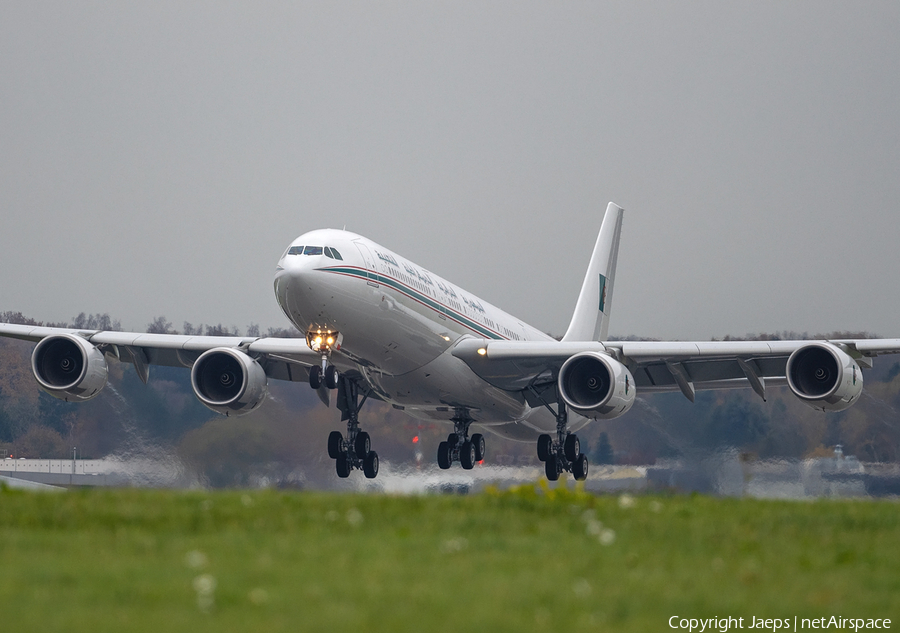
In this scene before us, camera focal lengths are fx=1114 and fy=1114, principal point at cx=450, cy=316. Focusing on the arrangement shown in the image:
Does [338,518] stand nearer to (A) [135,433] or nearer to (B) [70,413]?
(A) [135,433]

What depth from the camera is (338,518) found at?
947 centimetres

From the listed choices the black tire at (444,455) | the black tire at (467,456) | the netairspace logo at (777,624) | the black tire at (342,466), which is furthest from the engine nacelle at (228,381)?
the netairspace logo at (777,624)

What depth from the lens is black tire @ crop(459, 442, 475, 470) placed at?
2939cm

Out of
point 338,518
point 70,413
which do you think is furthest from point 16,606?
point 70,413

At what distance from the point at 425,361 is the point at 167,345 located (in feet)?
22.0

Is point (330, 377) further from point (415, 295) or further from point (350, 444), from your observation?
point (350, 444)

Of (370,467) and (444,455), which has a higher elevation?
(444,455)

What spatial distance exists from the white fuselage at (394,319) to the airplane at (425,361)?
34 millimetres

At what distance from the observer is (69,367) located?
2653 cm

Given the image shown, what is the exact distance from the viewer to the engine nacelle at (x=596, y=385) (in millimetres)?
24672

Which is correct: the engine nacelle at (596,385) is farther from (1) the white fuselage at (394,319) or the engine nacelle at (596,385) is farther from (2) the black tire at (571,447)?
(2) the black tire at (571,447)

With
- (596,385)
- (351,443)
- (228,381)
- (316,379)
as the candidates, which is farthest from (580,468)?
(228,381)

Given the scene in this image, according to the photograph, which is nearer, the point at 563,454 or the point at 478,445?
the point at 563,454

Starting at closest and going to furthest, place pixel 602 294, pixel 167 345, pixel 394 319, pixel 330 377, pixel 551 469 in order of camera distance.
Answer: pixel 330 377, pixel 394 319, pixel 167 345, pixel 551 469, pixel 602 294
